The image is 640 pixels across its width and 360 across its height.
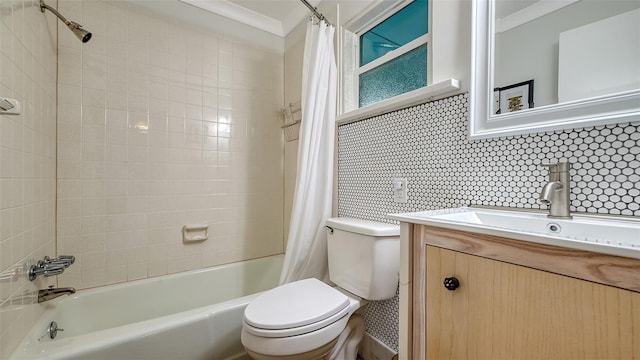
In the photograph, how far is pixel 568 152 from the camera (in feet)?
2.61

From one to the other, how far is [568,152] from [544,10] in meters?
0.51

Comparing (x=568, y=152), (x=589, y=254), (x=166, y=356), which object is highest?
(x=568, y=152)

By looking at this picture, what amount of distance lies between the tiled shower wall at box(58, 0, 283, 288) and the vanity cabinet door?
165cm

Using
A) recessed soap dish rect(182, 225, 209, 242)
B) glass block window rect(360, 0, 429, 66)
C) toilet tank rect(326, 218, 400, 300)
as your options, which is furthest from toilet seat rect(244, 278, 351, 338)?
glass block window rect(360, 0, 429, 66)

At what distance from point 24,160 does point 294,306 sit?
1241 millimetres

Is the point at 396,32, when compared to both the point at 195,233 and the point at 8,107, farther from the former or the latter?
the point at 195,233

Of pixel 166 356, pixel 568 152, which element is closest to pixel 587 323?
pixel 568 152

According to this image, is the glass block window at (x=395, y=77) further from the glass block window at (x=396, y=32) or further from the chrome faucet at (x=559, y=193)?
the chrome faucet at (x=559, y=193)

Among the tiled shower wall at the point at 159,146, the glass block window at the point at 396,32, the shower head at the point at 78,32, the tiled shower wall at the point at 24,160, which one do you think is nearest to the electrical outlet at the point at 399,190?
the glass block window at the point at 396,32

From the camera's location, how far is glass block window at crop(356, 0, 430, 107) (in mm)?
1311

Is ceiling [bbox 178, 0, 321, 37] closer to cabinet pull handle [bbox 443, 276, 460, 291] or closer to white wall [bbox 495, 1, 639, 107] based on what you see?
white wall [bbox 495, 1, 639, 107]

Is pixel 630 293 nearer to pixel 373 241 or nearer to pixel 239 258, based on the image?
pixel 373 241

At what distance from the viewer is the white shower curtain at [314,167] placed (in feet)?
5.18

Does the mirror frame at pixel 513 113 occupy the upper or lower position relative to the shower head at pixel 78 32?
lower
